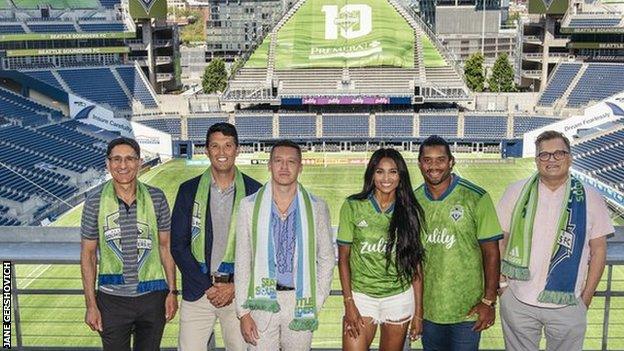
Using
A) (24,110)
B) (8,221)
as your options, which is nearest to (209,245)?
(8,221)

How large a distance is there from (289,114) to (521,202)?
1868 inches

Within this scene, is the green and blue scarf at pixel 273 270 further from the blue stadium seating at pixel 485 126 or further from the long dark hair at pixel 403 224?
the blue stadium seating at pixel 485 126

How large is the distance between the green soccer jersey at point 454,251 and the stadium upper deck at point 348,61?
4641 centimetres

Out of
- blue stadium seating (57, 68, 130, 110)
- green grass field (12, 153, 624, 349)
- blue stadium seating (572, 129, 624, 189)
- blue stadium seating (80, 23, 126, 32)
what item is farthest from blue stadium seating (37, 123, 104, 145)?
blue stadium seating (572, 129, 624, 189)

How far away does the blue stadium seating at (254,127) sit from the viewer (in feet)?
165

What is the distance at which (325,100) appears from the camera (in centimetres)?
5084

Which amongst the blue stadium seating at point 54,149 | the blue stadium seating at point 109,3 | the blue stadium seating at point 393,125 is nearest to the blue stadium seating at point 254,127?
the blue stadium seating at point 393,125

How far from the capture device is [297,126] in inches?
2013

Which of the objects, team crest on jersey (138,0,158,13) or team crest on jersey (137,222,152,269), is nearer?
team crest on jersey (137,222,152,269)

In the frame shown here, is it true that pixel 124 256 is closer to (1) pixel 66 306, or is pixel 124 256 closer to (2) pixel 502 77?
(1) pixel 66 306

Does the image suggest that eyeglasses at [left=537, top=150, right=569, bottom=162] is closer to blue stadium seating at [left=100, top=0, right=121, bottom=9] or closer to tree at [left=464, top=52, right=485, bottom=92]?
tree at [left=464, top=52, right=485, bottom=92]

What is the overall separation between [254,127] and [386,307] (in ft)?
154

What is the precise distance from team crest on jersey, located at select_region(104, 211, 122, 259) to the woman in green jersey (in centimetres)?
158

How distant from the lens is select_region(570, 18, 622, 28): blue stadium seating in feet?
172
